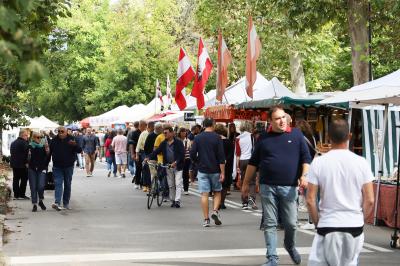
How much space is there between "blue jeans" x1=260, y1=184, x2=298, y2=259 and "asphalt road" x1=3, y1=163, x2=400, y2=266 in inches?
36.8

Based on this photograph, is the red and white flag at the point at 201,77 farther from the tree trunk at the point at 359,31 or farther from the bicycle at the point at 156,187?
the bicycle at the point at 156,187

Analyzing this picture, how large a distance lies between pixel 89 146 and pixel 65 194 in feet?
48.8

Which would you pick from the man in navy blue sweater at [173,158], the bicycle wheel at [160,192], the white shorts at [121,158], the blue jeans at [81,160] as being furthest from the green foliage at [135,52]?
the man in navy blue sweater at [173,158]

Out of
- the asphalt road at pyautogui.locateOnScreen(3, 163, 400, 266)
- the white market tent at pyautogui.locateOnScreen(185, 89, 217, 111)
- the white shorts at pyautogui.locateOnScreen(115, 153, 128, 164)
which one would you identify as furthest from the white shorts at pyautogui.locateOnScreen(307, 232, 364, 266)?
the white shorts at pyautogui.locateOnScreen(115, 153, 128, 164)

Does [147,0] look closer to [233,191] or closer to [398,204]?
[233,191]

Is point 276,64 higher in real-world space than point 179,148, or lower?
higher

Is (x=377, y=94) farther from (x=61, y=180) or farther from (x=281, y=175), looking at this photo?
(x=61, y=180)

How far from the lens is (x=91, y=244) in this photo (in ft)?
41.2

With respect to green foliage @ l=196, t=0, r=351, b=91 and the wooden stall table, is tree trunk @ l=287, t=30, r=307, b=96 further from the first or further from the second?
the wooden stall table

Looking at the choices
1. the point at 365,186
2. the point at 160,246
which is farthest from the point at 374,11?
the point at 365,186

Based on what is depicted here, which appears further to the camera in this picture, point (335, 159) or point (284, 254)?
point (284, 254)

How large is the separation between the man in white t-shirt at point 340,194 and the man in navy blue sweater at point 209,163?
7.96 metres

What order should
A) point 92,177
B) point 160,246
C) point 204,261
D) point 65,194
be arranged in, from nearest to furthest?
point 204,261
point 160,246
point 65,194
point 92,177

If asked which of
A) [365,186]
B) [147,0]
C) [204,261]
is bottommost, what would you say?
[204,261]
